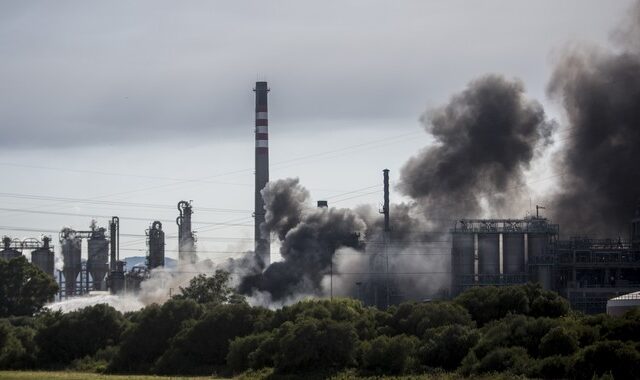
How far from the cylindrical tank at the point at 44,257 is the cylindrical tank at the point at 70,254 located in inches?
95.0

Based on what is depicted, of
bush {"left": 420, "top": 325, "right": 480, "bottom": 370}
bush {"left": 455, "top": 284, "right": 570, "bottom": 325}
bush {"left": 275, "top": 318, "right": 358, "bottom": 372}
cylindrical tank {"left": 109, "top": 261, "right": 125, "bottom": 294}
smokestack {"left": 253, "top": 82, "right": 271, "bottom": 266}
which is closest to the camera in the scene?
bush {"left": 420, "top": 325, "right": 480, "bottom": 370}

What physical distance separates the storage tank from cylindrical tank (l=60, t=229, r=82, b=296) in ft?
23.8

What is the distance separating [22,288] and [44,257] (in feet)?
110

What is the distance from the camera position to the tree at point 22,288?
136 meters

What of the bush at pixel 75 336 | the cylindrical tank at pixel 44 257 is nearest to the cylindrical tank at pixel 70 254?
the cylindrical tank at pixel 44 257

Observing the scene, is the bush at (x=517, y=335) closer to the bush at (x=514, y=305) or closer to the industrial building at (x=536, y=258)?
the bush at (x=514, y=305)

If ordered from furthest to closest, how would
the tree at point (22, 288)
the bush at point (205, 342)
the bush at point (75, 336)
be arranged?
the tree at point (22, 288)
the bush at point (75, 336)
the bush at point (205, 342)

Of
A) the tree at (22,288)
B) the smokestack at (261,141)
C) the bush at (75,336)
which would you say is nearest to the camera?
the bush at (75,336)

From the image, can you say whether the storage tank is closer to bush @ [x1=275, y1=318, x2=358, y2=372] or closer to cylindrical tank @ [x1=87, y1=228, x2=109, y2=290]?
cylindrical tank @ [x1=87, y1=228, x2=109, y2=290]

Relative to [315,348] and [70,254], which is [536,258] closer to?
[315,348]

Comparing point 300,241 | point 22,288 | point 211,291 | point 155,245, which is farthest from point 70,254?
point 211,291

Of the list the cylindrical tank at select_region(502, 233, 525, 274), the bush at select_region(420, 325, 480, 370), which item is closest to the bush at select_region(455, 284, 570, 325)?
the bush at select_region(420, 325, 480, 370)

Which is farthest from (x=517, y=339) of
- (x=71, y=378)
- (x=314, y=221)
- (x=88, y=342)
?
(x=314, y=221)

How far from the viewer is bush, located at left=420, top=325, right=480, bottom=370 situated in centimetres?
7525
